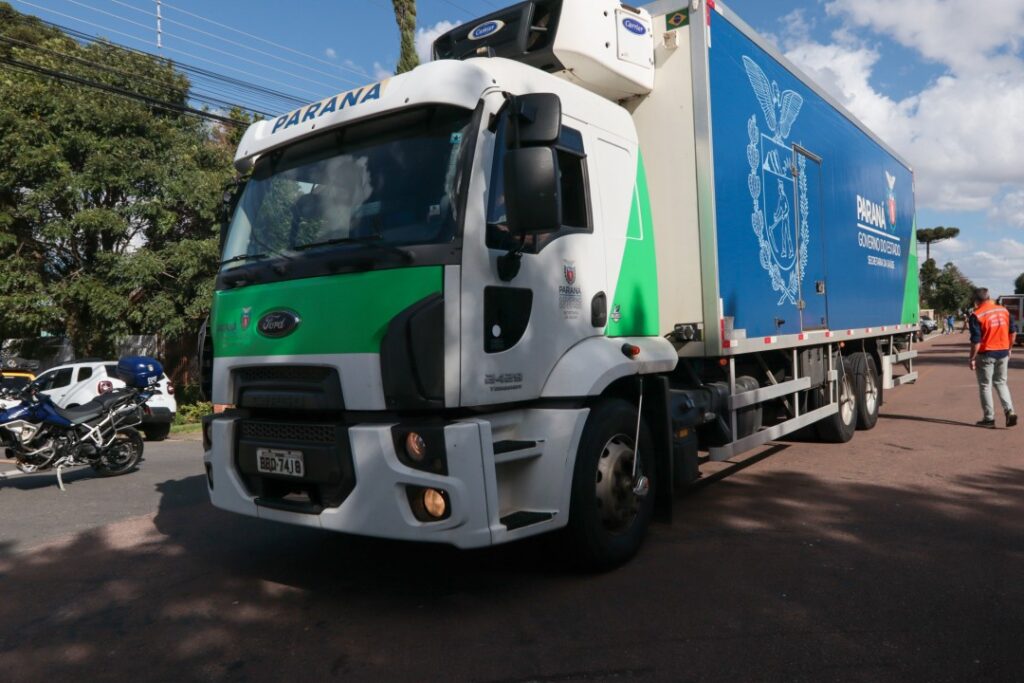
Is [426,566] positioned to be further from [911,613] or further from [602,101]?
[602,101]

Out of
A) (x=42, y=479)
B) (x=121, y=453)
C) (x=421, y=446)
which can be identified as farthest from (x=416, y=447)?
(x=42, y=479)

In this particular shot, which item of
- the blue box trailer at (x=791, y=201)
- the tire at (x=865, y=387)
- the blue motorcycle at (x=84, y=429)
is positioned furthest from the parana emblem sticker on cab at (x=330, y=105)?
the tire at (x=865, y=387)

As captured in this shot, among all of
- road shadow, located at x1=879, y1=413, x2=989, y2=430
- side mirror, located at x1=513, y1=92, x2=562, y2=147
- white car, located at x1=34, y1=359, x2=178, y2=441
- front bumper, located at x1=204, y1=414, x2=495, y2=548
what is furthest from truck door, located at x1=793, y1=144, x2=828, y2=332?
white car, located at x1=34, y1=359, x2=178, y2=441

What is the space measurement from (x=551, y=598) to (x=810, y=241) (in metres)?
4.70

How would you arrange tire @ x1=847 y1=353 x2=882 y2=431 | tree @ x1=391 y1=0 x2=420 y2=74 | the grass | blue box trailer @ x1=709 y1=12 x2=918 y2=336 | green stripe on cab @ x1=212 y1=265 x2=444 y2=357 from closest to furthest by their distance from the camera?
green stripe on cab @ x1=212 y1=265 x2=444 y2=357
blue box trailer @ x1=709 y1=12 x2=918 y2=336
tire @ x1=847 y1=353 x2=882 y2=431
the grass
tree @ x1=391 y1=0 x2=420 y2=74

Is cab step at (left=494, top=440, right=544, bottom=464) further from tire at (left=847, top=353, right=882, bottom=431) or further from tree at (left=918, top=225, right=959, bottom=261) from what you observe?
tree at (left=918, top=225, right=959, bottom=261)

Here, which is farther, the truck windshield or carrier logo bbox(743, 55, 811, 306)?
carrier logo bbox(743, 55, 811, 306)

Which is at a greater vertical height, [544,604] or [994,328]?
[994,328]

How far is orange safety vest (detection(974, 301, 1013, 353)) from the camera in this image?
9477mm

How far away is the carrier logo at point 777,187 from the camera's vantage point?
603 cm

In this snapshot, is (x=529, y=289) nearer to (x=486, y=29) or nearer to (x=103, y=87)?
(x=486, y=29)

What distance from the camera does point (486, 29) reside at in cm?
541

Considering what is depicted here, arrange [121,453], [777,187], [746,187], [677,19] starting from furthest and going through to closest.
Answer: [121,453] < [777,187] < [746,187] < [677,19]

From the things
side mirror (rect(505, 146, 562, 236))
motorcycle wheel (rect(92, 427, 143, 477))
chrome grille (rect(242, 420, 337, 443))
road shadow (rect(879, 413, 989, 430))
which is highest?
side mirror (rect(505, 146, 562, 236))
